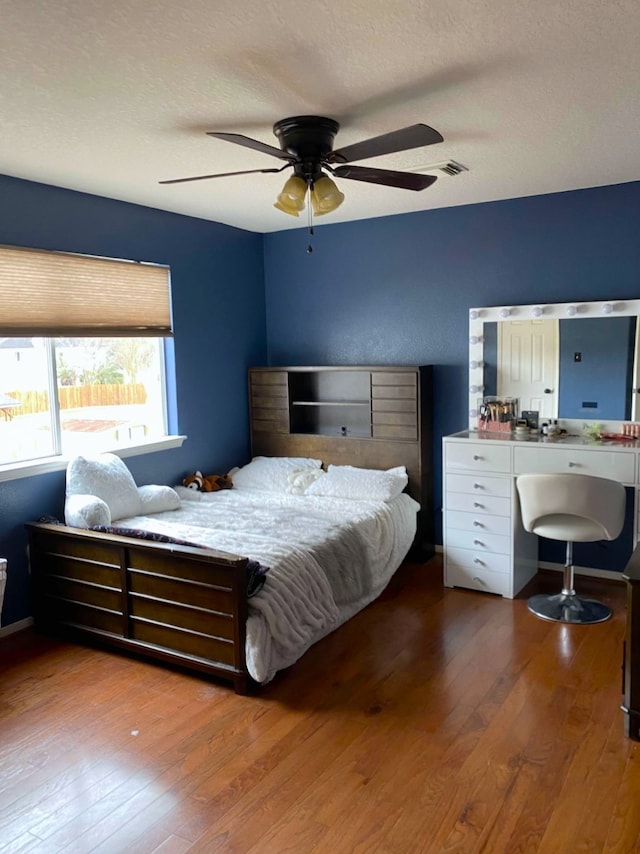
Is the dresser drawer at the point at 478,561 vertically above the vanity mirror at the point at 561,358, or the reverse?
the vanity mirror at the point at 561,358

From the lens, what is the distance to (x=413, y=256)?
4.73m

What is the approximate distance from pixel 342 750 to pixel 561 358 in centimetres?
279

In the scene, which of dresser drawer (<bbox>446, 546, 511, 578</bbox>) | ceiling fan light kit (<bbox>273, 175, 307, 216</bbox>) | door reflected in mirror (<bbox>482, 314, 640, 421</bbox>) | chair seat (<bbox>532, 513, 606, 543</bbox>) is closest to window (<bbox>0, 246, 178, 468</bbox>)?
ceiling fan light kit (<bbox>273, 175, 307, 216</bbox>)

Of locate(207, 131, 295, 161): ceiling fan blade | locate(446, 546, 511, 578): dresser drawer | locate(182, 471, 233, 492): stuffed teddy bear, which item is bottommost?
locate(446, 546, 511, 578): dresser drawer

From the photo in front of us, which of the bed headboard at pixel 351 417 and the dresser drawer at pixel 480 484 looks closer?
the dresser drawer at pixel 480 484

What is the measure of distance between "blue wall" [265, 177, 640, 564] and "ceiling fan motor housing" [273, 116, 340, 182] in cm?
122

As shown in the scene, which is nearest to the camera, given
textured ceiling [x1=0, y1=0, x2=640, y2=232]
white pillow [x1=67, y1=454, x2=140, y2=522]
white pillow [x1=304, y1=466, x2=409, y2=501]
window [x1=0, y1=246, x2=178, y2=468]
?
textured ceiling [x1=0, y1=0, x2=640, y2=232]

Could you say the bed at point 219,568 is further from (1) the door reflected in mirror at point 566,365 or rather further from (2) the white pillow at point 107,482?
(1) the door reflected in mirror at point 566,365

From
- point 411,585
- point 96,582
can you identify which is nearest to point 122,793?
point 96,582

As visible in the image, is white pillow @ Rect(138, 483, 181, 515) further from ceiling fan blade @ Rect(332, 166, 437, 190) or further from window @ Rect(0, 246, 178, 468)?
ceiling fan blade @ Rect(332, 166, 437, 190)

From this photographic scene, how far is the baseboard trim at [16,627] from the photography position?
360 cm

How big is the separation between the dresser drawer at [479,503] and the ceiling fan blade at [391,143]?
2196mm

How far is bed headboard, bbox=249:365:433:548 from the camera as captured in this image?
4605mm

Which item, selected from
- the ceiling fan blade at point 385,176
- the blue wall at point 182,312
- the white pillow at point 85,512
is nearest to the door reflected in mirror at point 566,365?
the ceiling fan blade at point 385,176
